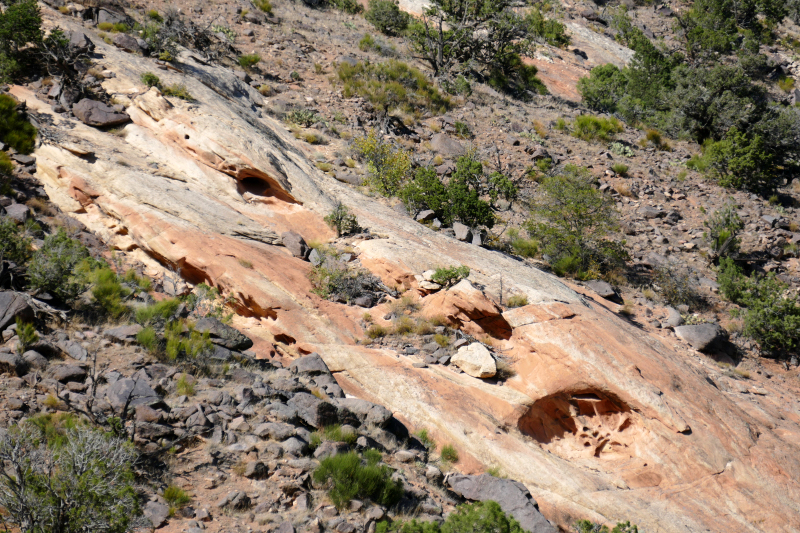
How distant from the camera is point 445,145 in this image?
56.3 feet

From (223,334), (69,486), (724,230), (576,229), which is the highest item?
(724,230)

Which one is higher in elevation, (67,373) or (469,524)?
(469,524)

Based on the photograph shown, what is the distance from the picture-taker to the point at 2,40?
Result: 34.8 ft

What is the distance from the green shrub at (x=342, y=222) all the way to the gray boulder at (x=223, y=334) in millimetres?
3636

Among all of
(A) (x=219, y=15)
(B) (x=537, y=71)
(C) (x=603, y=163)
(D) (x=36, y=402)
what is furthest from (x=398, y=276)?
(B) (x=537, y=71)

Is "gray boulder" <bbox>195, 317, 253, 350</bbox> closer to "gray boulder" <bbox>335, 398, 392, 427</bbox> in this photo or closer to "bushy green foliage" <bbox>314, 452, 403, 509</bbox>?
"gray boulder" <bbox>335, 398, 392, 427</bbox>

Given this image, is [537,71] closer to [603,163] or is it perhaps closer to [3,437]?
[603,163]

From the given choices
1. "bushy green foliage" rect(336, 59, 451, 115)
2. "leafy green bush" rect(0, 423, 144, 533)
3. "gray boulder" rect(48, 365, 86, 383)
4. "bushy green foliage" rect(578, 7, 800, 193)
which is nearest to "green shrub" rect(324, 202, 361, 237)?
"gray boulder" rect(48, 365, 86, 383)

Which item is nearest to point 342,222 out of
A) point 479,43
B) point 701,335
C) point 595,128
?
point 701,335

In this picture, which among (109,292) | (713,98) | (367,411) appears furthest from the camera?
(713,98)

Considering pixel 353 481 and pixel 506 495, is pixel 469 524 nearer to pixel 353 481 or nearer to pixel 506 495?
pixel 353 481

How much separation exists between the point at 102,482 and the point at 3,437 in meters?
1.00

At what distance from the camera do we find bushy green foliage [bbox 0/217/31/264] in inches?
260

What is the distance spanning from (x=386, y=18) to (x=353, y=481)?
24483 millimetres
